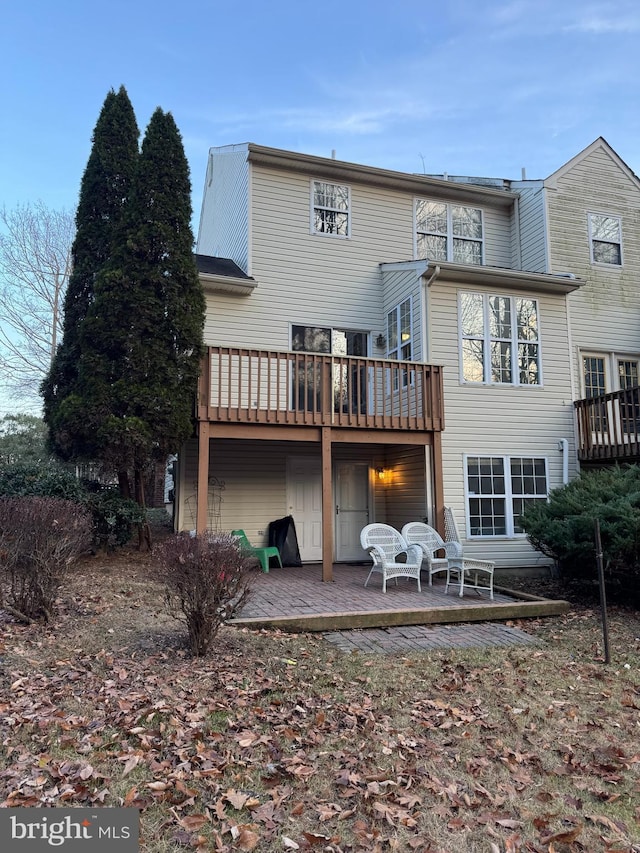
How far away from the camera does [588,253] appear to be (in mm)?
12578

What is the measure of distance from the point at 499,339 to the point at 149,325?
666 centimetres

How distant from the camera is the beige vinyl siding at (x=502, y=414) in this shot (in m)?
10.6

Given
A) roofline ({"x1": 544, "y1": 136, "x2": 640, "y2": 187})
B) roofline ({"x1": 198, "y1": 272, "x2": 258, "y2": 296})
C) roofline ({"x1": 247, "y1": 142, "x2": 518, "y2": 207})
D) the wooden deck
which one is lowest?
the wooden deck

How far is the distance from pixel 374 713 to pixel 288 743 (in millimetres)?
778

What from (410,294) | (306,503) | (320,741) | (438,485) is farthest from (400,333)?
(320,741)

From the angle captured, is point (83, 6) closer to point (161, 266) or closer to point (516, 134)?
point (161, 266)

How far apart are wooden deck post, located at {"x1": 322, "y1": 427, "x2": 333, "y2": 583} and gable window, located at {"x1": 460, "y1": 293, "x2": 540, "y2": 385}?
330cm

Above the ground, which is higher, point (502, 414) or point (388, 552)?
point (502, 414)

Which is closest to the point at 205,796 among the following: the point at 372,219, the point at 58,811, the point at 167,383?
the point at 58,811

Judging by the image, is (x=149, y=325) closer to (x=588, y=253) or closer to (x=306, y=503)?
(x=306, y=503)

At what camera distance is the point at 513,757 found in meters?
3.50

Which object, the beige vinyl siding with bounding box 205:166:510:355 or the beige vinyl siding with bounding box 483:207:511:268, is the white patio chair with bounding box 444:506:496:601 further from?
the beige vinyl siding with bounding box 483:207:511:268

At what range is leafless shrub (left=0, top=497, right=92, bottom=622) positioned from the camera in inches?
218

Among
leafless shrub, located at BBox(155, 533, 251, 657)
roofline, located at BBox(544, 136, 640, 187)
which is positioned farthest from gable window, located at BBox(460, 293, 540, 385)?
leafless shrub, located at BBox(155, 533, 251, 657)
